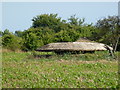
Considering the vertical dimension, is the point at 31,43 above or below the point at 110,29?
below

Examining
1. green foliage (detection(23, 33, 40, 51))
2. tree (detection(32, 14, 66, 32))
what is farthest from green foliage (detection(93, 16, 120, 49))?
tree (detection(32, 14, 66, 32))

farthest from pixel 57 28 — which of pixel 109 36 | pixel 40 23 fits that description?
pixel 109 36

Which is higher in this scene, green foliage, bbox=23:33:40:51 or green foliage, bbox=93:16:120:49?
green foliage, bbox=93:16:120:49

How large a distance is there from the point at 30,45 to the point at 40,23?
2231 cm

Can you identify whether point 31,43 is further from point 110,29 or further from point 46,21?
point 46,21

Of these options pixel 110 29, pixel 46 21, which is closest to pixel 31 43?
pixel 110 29

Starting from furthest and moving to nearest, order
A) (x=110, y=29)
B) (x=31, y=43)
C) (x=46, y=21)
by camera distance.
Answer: (x=46, y=21) → (x=110, y=29) → (x=31, y=43)

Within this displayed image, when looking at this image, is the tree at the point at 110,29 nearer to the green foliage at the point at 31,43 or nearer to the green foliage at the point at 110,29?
the green foliage at the point at 110,29

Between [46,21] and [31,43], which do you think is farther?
[46,21]

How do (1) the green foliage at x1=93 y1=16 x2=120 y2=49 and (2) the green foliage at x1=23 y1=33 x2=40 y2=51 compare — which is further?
(1) the green foliage at x1=93 y1=16 x2=120 y2=49

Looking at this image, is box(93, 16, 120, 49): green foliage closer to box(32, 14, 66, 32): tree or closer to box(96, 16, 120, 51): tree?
box(96, 16, 120, 51): tree

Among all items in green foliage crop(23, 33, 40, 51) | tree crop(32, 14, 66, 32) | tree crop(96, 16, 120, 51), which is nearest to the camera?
green foliage crop(23, 33, 40, 51)

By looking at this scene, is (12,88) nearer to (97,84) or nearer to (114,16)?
(97,84)

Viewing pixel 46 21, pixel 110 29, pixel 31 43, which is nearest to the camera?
pixel 31 43
